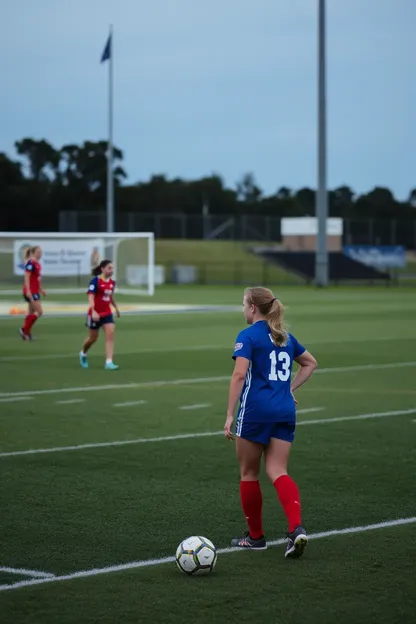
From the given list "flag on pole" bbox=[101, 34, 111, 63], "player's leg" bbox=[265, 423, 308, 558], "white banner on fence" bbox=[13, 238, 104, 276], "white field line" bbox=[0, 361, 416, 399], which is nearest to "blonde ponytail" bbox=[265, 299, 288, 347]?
"player's leg" bbox=[265, 423, 308, 558]

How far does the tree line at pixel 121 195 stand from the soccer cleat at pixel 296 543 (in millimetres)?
89750

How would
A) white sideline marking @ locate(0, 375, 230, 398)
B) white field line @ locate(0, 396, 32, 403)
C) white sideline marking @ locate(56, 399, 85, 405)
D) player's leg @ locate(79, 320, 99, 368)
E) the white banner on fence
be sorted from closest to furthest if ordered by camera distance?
white sideline marking @ locate(56, 399, 85, 405)
white field line @ locate(0, 396, 32, 403)
white sideline marking @ locate(0, 375, 230, 398)
player's leg @ locate(79, 320, 99, 368)
the white banner on fence

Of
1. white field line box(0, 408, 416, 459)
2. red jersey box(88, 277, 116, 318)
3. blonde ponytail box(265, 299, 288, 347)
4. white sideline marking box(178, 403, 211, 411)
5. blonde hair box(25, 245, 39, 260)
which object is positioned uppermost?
blonde hair box(25, 245, 39, 260)

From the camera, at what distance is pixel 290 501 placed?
7.52 metres

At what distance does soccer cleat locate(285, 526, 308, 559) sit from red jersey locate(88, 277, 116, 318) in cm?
1123

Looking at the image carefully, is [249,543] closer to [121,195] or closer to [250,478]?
[250,478]

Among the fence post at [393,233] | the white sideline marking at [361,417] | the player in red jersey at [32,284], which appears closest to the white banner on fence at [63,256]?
the player in red jersey at [32,284]

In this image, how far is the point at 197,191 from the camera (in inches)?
4973

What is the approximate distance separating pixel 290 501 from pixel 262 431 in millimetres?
456

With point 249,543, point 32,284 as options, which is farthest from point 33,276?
point 249,543

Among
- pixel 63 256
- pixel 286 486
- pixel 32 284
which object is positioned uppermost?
pixel 63 256

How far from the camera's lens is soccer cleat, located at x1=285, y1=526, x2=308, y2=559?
7391 mm

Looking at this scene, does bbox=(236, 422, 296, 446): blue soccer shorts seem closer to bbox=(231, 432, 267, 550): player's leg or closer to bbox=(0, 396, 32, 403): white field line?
bbox=(231, 432, 267, 550): player's leg

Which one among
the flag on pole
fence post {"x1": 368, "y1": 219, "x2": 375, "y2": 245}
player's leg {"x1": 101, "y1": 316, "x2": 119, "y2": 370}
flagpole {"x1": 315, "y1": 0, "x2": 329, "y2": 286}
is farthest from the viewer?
fence post {"x1": 368, "y1": 219, "x2": 375, "y2": 245}
